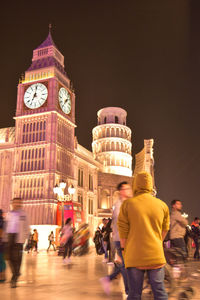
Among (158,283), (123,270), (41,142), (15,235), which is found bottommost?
(123,270)

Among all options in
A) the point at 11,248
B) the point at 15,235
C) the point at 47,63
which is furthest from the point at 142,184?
the point at 47,63

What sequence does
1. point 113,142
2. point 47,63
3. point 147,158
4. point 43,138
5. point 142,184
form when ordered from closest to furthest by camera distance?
point 142,184 → point 43,138 → point 47,63 → point 113,142 → point 147,158

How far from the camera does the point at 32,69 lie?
155 ft

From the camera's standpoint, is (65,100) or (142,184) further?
(65,100)

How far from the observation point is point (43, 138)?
44.5 m

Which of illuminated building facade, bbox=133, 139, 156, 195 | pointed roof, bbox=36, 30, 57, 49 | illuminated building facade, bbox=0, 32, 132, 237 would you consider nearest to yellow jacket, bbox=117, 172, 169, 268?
illuminated building facade, bbox=0, 32, 132, 237

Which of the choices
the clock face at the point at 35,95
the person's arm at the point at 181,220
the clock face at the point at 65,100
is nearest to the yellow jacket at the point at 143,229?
the person's arm at the point at 181,220

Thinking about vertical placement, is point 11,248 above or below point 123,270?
above

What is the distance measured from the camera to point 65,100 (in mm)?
47312

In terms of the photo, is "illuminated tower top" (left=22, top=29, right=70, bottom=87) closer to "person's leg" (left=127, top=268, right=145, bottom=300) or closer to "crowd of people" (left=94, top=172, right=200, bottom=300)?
"crowd of people" (left=94, top=172, right=200, bottom=300)

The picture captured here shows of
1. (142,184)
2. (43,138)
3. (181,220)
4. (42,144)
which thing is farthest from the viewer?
(43,138)

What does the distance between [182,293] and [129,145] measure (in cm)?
7267

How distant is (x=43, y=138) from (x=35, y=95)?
20.7ft

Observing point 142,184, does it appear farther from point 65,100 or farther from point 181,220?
point 65,100
